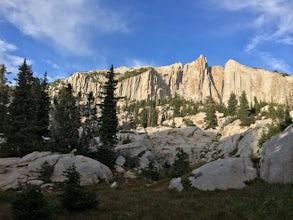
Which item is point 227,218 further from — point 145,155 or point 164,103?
point 164,103

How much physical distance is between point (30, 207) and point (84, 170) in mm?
17180

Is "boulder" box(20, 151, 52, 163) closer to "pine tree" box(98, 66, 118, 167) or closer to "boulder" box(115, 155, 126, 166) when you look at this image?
"pine tree" box(98, 66, 118, 167)

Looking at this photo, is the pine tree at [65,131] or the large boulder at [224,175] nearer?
the large boulder at [224,175]

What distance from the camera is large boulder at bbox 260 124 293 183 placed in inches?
711

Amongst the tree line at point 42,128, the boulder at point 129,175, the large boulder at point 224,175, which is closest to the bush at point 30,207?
the large boulder at point 224,175

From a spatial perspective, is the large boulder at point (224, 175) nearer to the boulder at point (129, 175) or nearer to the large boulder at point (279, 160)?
the large boulder at point (279, 160)

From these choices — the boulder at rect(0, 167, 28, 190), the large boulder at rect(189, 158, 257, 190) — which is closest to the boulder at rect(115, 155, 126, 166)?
the boulder at rect(0, 167, 28, 190)

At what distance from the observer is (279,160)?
63.1 feet

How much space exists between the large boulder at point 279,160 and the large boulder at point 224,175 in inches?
47.6

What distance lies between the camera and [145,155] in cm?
5303

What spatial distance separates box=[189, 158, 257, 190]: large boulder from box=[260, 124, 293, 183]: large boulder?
1.21m

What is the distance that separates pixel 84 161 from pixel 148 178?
780cm

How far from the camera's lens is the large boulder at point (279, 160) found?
59.2 ft

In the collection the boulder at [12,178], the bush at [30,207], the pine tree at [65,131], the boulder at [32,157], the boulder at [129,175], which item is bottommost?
the boulder at [129,175]
